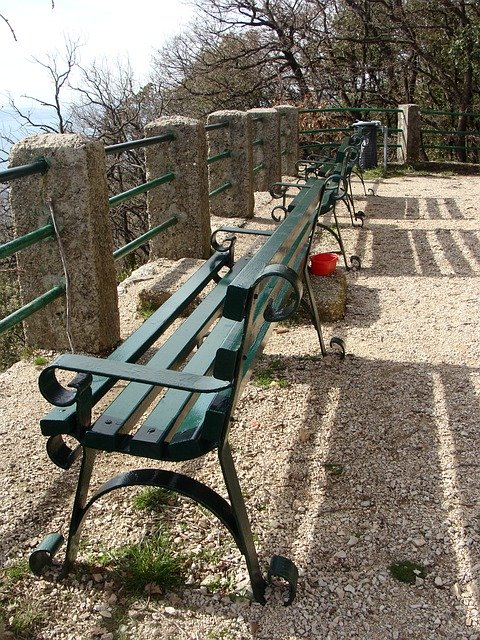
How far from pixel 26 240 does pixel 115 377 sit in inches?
64.9

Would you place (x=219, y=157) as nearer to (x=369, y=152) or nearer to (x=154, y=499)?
(x=154, y=499)

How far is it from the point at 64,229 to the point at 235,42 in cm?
1610

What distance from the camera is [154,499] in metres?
2.57

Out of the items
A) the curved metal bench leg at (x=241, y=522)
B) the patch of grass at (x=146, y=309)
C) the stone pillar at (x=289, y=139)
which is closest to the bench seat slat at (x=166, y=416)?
the curved metal bench leg at (x=241, y=522)

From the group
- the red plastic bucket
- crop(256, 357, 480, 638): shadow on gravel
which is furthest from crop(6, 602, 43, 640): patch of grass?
the red plastic bucket

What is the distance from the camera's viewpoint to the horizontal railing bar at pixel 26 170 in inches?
117

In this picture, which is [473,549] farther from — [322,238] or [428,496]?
[322,238]

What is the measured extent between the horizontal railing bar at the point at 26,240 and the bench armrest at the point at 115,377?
131 cm

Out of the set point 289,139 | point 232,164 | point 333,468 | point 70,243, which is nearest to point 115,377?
point 333,468

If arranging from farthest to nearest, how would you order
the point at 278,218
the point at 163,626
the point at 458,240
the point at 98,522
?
the point at 278,218 → the point at 458,240 → the point at 98,522 → the point at 163,626

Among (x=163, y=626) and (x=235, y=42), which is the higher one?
(x=235, y=42)

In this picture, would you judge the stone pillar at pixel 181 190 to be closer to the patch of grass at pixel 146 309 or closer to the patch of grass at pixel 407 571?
the patch of grass at pixel 146 309

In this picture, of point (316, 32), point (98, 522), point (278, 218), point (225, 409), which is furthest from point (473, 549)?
point (316, 32)

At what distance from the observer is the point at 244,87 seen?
18000 millimetres
